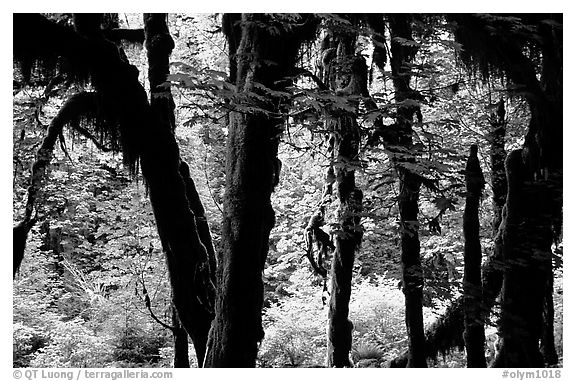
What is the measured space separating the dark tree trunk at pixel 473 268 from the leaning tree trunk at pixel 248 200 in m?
1.61

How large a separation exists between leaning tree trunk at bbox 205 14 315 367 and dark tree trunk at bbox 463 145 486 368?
1.61m

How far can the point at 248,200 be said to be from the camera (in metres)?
3.46

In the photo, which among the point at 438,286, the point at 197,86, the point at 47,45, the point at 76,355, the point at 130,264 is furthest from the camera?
the point at 130,264

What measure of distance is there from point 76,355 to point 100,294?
113cm

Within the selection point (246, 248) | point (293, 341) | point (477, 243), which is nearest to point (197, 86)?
point (246, 248)

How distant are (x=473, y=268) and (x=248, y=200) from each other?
2004mm

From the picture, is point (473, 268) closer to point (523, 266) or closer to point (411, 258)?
point (523, 266)

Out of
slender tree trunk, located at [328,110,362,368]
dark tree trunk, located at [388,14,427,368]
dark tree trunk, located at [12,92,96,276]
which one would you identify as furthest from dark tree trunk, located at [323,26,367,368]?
dark tree trunk, located at [12,92,96,276]

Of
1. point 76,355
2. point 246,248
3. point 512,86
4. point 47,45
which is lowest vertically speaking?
point 76,355

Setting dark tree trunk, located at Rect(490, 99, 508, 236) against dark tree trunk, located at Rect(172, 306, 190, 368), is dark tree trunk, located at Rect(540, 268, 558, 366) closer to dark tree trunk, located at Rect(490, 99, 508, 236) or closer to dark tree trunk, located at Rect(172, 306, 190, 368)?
dark tree trunk, located at Rect(490, 99, 508, 236)

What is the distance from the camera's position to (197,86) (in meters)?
2.50

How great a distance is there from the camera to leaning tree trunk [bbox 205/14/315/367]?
11.0ft
